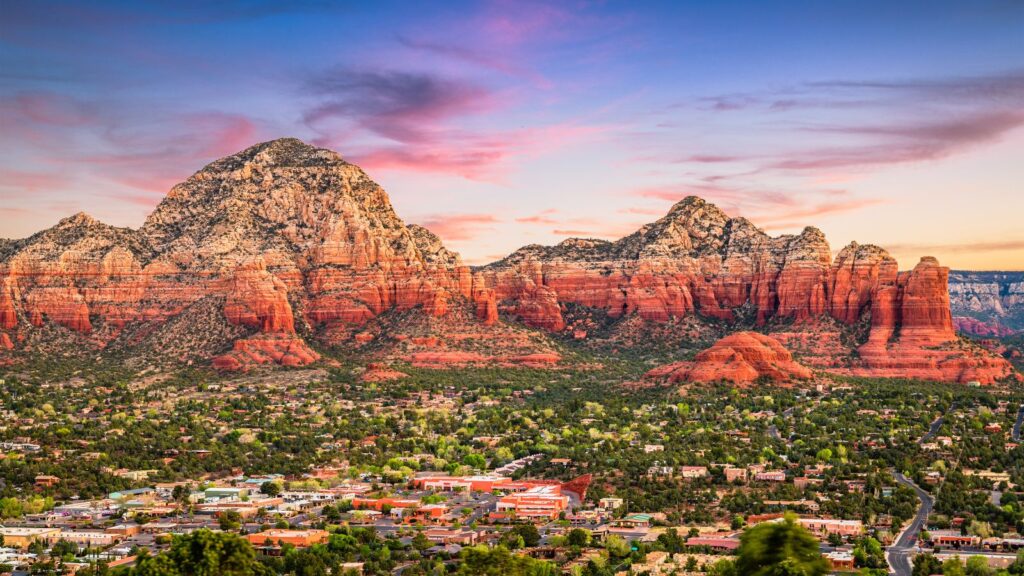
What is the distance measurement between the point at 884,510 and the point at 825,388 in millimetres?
71402

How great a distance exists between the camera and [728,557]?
8719 cm

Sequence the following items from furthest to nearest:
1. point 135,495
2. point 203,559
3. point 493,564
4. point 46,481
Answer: point 46,481 → point 135,495 → point 493,564 → point 203,559

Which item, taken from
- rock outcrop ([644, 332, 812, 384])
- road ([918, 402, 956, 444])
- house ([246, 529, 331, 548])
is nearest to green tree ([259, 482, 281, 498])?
house ([246, 529, 331, 548])

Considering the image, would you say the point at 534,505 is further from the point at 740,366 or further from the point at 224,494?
the point at 740,366

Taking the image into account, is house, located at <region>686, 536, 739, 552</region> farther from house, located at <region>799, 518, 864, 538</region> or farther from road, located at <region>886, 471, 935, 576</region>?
road, located at <region>886, 471, 935, 576</region>

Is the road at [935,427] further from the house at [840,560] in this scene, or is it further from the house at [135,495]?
the house at [135,495]

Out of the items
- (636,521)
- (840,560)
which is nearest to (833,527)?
(840,560)

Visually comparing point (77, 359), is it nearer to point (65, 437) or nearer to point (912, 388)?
point (65, 437)

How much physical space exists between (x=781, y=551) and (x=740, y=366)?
11981 cm

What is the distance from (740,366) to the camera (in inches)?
6969

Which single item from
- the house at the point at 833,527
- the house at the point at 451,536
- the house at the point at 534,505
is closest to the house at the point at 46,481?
the house at the point at 451,536

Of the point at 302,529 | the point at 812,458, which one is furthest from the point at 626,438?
the point at 302,529

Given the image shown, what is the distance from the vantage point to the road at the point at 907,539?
278 ft

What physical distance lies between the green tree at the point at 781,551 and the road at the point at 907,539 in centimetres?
2655
